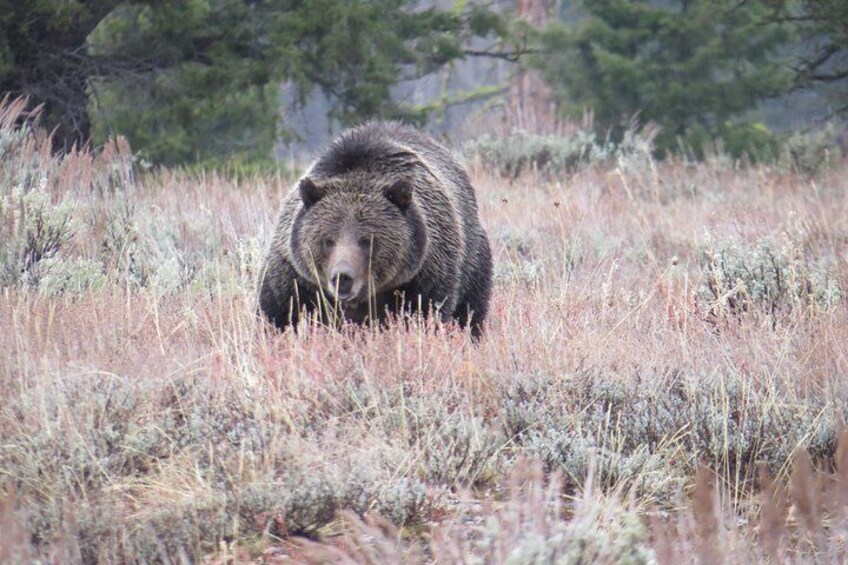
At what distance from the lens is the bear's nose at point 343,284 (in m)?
5.94

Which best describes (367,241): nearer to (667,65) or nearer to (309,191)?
(309,191)

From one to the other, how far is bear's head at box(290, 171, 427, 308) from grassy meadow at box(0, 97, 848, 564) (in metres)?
0.48

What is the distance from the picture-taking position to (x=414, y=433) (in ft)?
15.0

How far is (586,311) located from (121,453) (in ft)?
9.69

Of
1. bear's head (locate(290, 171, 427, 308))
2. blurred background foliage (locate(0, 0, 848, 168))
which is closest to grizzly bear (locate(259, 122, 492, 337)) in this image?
bear's head (locate(290, 171, 427, 308))

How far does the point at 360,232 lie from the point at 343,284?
1.27ft

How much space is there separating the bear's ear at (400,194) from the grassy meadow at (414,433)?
34.3 inches

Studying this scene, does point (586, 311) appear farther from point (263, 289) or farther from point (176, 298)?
point (176, 298)

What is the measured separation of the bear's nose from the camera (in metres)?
5.94

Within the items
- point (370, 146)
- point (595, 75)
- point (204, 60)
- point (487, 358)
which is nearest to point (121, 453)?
point (487, 358)

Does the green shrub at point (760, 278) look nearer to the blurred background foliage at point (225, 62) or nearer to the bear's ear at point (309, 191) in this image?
the bear's ear at point (309, 191)

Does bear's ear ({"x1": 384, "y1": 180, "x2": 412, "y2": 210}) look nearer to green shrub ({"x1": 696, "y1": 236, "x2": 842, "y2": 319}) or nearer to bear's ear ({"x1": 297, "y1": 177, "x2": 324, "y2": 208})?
bear's ear ({"x1": 297, "y1": 177, "x2": 324, "y2": 208})

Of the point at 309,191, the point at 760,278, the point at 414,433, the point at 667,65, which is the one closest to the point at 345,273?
the point at 309,191

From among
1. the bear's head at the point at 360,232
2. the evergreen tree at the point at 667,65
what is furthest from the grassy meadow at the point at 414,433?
the evergreen tree at the point at 667,65
